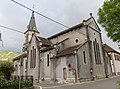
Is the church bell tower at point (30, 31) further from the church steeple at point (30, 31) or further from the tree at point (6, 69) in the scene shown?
the tree at point (6, 69)

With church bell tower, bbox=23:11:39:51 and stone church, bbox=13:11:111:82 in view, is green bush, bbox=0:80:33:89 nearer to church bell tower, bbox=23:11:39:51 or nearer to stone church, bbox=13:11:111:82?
stone church, bbox=13:11:111:82

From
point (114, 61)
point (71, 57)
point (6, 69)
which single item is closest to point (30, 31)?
point (6, 69)

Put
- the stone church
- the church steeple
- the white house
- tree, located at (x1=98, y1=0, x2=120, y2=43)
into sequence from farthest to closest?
the church steeple < the white house < the stone church < tree, located at (x1=98, y1=0, x2=120, y2=43)

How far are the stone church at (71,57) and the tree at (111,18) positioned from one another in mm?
11760

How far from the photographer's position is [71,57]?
22062mm

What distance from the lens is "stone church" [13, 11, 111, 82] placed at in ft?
72.6

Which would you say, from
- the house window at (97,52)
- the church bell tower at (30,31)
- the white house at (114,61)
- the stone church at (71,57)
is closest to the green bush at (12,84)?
the stone church at (71,57)

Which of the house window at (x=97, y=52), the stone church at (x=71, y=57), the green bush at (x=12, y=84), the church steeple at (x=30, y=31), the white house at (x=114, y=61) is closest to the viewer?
the green bush at (x=12, y=84)

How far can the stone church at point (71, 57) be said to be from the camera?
22125mm

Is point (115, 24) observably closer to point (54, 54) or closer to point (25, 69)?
point (54, 54)

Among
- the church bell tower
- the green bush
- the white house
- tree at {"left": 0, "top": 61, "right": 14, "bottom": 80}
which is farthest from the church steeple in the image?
the green bush

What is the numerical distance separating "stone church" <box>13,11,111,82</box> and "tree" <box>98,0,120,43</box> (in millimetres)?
11760

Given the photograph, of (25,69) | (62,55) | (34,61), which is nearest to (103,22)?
(62,55)

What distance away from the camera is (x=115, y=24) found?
9578 mm
